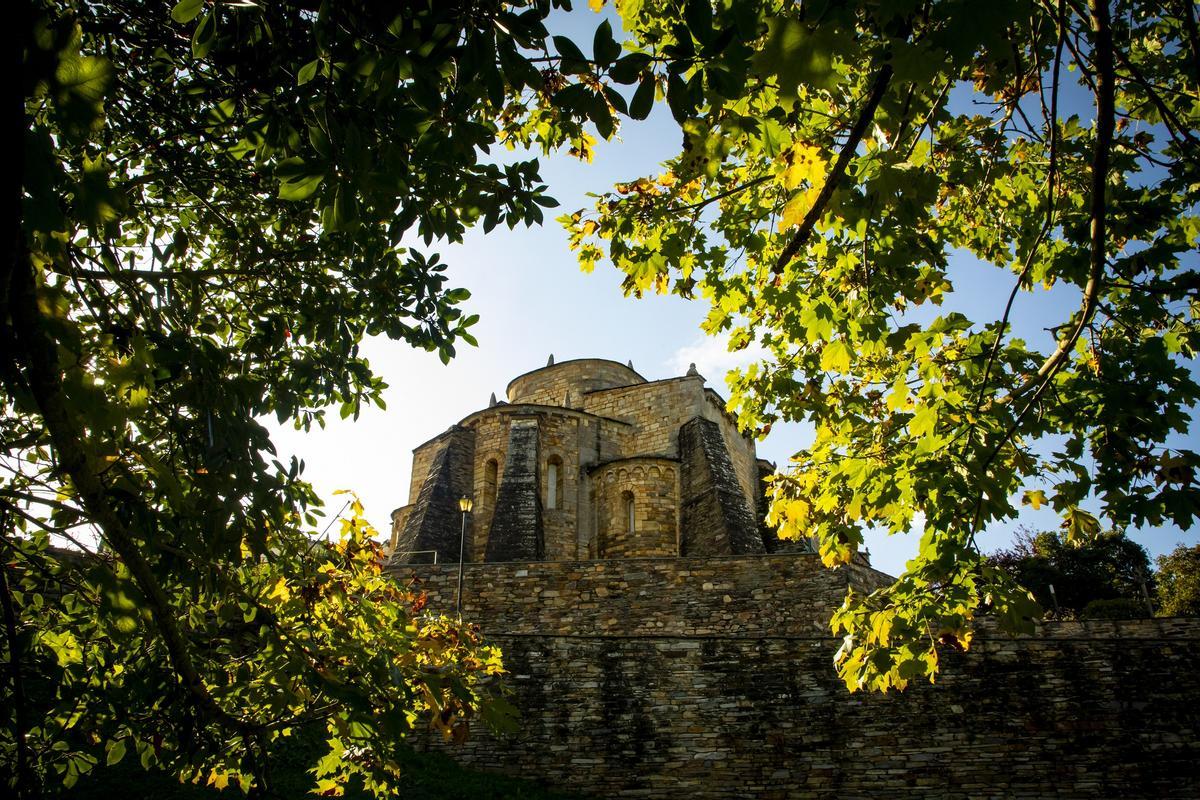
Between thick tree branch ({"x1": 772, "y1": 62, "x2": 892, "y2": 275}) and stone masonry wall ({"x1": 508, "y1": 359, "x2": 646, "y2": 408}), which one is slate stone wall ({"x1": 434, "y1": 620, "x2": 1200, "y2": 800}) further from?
stone masonry wall ({"x1": 508, "y1": 359, "x2": 646, "y2": 408})

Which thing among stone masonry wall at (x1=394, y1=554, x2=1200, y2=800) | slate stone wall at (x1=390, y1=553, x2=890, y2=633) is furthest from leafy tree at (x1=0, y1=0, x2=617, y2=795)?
slate stone wall at (x1=390, y1=553, x2=890, y2=633)

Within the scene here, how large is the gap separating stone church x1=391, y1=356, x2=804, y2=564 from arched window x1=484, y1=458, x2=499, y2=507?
0.11 ft

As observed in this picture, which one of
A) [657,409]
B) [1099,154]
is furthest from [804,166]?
[657,409]

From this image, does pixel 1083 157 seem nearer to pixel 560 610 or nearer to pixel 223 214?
pixel 223 214

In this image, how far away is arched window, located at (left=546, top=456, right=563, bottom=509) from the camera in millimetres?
21812

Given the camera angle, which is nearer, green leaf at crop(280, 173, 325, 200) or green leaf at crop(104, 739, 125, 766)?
green leaf at crop(280, 173, 325, 200)

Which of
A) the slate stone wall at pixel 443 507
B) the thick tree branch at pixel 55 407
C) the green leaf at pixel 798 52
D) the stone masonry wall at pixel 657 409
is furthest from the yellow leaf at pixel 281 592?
the stone masonry wall at pixel 657 409

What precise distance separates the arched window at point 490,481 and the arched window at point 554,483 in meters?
1.91

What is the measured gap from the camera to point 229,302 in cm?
604

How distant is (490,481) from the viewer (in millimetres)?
23125

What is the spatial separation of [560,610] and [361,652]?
37.6 feet

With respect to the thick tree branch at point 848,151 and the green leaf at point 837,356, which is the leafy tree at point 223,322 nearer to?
the thick tree branch at point 848,151

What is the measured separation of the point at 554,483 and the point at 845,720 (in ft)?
41.4

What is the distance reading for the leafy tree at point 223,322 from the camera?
7.73 feet
